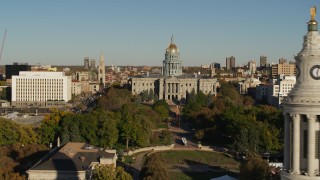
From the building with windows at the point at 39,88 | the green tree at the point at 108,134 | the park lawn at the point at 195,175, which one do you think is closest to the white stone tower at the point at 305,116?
the park lawn at the point at 195,175

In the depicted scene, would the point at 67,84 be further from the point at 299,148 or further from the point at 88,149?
the point at 299,148

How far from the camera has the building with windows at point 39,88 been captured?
6491 inches

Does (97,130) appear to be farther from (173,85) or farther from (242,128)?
(173,85)

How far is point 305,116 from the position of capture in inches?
691

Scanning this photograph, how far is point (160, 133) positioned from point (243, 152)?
23657 millimetres

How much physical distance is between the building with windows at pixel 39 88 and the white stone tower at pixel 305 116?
150882 millimetres

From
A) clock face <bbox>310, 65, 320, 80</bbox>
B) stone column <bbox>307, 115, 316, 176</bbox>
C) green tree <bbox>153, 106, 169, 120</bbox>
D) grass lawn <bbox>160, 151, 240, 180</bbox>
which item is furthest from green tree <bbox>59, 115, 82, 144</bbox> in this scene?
clock face <bbox>310, 65, 320, 80</bbox>

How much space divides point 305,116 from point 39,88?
510ft

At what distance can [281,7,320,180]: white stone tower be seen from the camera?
17234 mm

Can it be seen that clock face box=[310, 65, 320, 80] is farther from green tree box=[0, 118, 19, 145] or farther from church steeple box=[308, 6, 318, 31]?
green tree box=[0, 118, 19, 145]

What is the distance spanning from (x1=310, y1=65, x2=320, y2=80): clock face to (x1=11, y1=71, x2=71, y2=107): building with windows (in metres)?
151

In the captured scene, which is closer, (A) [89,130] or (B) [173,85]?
(A) [89,130]

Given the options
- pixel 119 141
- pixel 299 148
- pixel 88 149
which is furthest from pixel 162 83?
pixel 299 148

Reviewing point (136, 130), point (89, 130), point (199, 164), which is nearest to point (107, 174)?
point (199, 164)
